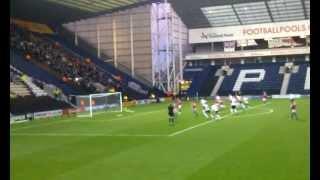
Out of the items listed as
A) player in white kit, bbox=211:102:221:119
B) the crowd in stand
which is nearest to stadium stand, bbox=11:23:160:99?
the crowd in stand

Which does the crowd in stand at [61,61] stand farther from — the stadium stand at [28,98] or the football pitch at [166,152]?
the football pitch at [166,152]

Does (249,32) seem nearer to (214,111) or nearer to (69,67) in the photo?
(69,67)

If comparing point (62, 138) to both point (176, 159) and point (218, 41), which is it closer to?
point (176, 159)

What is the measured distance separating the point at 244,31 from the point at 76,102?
104 ft

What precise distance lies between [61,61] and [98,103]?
12.6 meters

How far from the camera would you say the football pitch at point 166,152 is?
41.4 ft

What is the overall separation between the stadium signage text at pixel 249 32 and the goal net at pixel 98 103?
27.5 m

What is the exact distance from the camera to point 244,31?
66.3 metres

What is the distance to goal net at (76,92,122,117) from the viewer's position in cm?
3931

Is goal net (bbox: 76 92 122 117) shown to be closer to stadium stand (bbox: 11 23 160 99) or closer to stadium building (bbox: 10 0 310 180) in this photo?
stadium building (bbox: 10 0 310 180)

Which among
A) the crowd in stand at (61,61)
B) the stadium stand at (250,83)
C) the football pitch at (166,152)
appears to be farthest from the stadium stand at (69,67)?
the football pitch at (166,152)

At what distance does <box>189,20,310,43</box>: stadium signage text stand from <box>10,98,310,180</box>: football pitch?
39.5 meters

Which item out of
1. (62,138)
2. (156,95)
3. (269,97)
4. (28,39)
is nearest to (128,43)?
(156,95)

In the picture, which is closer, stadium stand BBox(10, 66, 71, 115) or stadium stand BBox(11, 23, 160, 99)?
stadium stand BBox(10, 66, 71, 115)
